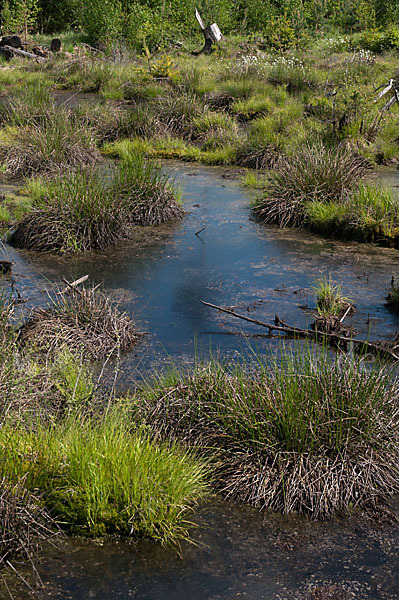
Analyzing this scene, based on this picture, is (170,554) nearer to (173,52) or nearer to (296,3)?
(173,52)

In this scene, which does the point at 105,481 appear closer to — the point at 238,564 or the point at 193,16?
the point at 238,564

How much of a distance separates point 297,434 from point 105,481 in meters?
1.17

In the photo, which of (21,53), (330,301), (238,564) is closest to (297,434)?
(238,564)

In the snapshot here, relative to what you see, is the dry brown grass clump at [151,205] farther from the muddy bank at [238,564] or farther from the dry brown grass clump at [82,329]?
the muddy bank at [238,564]

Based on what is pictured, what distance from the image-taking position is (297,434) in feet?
14.1

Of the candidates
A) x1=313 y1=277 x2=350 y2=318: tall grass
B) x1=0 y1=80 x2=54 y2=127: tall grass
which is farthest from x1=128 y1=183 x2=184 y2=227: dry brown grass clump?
x1=0 y1=80 x2=54 y2=127: tall grass

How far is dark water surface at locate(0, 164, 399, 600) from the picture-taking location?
141 inches

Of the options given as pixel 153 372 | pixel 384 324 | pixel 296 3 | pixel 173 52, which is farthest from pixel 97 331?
pixel 296 3

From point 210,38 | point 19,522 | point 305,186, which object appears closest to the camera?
point 19,522

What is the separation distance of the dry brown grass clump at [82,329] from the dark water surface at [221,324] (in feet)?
0.58

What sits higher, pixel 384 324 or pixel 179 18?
pixel 179 18

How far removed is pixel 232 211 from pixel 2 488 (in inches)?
300

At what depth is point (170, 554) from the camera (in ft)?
12.3

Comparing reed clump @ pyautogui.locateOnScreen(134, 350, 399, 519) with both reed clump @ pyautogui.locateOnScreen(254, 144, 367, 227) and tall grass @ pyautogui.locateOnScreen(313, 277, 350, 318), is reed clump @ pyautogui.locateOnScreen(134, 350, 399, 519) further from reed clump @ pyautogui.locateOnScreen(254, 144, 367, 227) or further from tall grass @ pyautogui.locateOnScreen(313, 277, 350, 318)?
reed clump @ pyautogui.locateOnScreen(254, 144, 367, 227)
